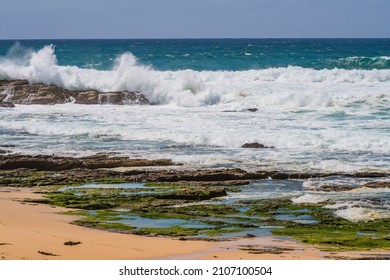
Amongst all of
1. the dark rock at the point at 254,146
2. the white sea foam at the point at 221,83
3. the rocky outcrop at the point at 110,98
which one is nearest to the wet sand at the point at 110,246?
the dark rock at the point at 254,146

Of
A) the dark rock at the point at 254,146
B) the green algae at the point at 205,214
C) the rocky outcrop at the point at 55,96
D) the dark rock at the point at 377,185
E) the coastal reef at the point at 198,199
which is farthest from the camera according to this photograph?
the rocky outcrop at the point at 55,96

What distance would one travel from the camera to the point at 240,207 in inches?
659

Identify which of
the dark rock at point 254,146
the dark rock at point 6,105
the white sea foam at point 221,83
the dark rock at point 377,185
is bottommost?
the dark rock at point 6,105

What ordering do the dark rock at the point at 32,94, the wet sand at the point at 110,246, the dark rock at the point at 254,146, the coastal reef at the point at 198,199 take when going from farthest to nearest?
1. the dark rock at the point at 32,94
2. the dark rock at the point at 254,146
3. the coastal reef at the point at 198,199
4. the wet sand at the point at 110,246

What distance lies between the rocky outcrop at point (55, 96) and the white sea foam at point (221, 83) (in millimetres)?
1932

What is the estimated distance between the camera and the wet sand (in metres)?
12.4

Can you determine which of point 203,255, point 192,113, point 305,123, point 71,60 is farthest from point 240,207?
point 71,60

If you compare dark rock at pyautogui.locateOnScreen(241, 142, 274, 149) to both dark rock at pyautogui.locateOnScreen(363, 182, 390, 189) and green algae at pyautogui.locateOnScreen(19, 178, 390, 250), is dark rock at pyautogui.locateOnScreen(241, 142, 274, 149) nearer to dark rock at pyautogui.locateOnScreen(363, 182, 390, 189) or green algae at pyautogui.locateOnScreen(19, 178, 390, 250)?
green algae at pyautogui.locateOnScreen(19, 178, 390, 250)

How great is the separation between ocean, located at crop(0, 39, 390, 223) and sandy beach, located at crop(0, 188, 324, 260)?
3.27 meters

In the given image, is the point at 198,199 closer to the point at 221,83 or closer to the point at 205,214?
the point at 205,214

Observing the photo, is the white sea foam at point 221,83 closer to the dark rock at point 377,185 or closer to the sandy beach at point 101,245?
the dark rock at point 377,185

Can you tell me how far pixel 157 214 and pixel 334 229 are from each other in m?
3.42

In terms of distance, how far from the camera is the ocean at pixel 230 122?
72.1ft

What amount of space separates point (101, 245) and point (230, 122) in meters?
18.4
